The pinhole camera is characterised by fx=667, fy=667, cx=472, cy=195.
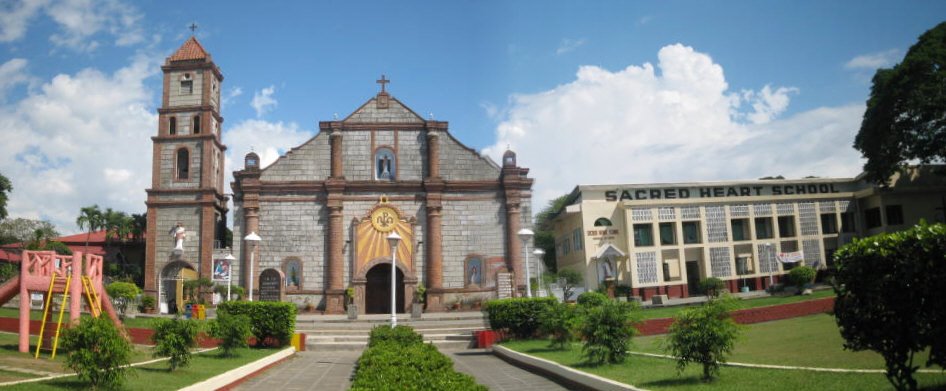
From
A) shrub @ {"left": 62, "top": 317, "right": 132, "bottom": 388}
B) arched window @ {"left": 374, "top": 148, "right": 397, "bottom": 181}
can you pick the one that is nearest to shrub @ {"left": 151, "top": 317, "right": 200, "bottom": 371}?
shrub @ {"left": 62, "top": 317, "right": 132, "bottom": 388}

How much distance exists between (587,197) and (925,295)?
101ft

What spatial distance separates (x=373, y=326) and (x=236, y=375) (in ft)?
33.6

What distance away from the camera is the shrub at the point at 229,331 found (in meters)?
16.2

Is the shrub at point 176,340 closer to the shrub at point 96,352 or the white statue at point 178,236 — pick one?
the shrub at point 96,352

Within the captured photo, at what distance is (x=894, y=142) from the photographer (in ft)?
105

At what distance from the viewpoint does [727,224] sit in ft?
123

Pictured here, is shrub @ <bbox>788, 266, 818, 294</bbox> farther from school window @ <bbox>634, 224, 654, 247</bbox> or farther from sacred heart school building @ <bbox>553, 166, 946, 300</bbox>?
school window @ <bbox>634, 224, 654, 247</bbox>

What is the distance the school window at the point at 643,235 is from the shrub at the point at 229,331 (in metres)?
24.9

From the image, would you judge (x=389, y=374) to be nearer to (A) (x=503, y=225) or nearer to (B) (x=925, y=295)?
(B) (x=925, y=295)

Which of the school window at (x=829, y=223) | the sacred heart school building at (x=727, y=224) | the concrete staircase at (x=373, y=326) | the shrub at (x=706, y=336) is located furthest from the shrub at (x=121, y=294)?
the school window at (x=829, y=223)

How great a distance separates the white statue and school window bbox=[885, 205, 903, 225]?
123ft

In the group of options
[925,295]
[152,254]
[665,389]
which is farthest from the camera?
→ [152,254]

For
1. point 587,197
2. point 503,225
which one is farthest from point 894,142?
point 503,225

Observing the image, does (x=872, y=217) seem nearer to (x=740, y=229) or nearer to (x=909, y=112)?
(x=740, y=229)
